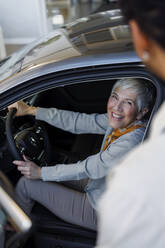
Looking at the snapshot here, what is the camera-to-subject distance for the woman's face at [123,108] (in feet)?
4.94

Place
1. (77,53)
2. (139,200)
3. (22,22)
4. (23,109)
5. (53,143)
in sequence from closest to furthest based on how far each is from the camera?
(139,200), (77,53), (23,109), (53,143), (22,22)

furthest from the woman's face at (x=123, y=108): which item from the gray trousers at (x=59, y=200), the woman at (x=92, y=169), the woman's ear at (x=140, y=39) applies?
the woman's ear at (x=140, y=39)

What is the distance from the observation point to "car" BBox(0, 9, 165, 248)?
4.41 ft

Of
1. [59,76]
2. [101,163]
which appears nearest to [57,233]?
[101,163]

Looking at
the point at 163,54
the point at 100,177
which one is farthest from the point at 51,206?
the point at 163,54

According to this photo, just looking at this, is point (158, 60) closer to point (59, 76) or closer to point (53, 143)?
point (59, 76)

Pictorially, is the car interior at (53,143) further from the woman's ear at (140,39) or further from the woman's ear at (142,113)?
the woman's ear at (140,39)

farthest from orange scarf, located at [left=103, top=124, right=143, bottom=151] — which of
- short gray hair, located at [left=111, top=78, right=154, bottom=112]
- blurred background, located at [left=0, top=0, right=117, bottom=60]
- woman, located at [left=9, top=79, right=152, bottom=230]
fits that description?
blurred background, located at [left=0, top=0, right=117, bottom=60]

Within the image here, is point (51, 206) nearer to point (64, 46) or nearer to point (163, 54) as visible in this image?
point (64, 46)

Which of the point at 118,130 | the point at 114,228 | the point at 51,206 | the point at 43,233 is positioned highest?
the point at 114,228

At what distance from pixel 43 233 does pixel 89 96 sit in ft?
4.58

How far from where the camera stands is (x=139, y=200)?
601mm

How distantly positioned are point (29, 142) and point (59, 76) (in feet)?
1.72

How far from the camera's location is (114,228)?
63 cm
